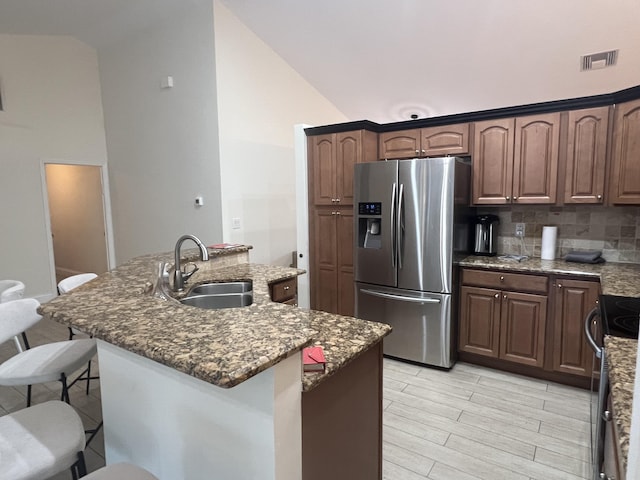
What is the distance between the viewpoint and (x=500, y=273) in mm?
2932

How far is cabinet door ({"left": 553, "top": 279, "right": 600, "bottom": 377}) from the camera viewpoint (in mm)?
2639

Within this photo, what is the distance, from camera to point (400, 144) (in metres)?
3.61

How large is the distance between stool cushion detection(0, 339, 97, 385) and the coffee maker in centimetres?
304

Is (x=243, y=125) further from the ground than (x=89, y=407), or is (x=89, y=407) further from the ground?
(x=243, y=125)

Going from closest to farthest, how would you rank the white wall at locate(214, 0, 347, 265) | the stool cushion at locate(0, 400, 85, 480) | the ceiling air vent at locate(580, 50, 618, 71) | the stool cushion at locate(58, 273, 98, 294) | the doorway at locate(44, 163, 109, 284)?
the stool cushion at locate(0, 400, 85, 480) < the stool cushion at locate(58, 273, 98, 294) < the ceiling air vent at locate(580, 50, 618, 71) < the white wall at locate(214, 0, 347, 265) < the doorway at locate(44, 163, 109, 284)

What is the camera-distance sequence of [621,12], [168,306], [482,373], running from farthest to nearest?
[482,373] < [621,12] < [168,306]

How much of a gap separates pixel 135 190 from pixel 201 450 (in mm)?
4768

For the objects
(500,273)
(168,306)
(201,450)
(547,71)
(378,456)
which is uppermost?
(547,71)

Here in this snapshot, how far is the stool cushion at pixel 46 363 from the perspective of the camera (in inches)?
70.2

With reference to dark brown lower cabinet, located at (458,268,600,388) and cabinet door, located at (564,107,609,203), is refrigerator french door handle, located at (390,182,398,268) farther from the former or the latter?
cabinet door, located at (564,107,609,203)

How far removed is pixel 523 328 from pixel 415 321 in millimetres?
818

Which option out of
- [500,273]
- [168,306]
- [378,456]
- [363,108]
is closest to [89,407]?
[168,306]

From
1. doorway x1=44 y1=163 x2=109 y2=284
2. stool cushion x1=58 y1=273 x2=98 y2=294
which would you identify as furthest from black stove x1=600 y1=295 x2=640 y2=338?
doorway x1=44 y1=163 x2=109 y2=284

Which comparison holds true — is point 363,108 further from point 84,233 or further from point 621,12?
point 84,233
